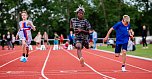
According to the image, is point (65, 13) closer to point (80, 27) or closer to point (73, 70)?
point (73, 70)

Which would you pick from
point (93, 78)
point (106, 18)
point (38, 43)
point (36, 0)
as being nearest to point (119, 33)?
point (93, 78)

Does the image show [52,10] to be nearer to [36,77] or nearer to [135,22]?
[135,22]

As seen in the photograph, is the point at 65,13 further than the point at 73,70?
Yes

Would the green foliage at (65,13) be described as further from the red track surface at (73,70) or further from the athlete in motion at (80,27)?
the athlete in motion at (80,27)

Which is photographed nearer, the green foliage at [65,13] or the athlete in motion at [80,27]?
the athlete in motion at [80,27]

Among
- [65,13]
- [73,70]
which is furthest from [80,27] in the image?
[65,13]

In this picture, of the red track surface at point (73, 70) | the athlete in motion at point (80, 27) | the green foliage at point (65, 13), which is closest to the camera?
the red track surface at point (73, 70)

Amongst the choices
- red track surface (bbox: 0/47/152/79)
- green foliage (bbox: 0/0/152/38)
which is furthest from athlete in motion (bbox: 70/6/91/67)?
green foliage (bbox: 0/0/152/38)

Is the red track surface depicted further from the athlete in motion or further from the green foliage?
the green foliage

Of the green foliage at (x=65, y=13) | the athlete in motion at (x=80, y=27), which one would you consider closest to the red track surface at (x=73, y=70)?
the athlete in motion at (x=80, y=27)

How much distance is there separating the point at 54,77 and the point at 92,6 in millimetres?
66806

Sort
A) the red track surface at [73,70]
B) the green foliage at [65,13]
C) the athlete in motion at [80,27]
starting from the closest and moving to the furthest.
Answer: the red track surface at [73,70] < the athlete in motion at [80,27] < the green foliage at [65,13]

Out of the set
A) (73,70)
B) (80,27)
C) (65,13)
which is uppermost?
(65,13)

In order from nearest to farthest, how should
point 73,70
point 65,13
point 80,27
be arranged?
1. point 80,27
2. point 73,70
3. point 65,13
